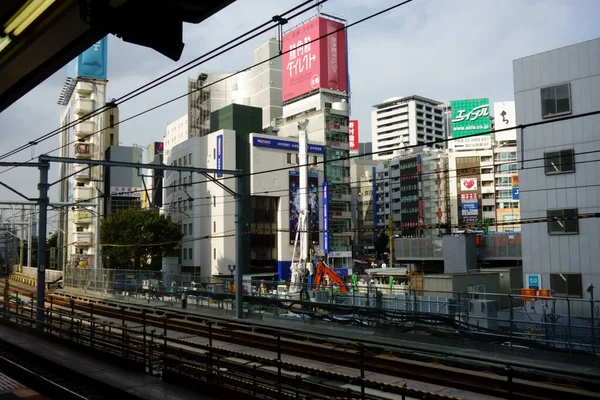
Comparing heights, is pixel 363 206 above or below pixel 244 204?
above

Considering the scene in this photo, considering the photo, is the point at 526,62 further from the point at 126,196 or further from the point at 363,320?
the point at 126,196

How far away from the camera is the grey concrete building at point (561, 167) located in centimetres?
2484

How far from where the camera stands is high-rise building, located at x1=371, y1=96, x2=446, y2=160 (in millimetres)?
161500

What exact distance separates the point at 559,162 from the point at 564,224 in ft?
10.2

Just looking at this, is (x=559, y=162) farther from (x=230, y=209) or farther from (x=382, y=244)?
(x=382, y=244)

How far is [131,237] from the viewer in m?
54.8

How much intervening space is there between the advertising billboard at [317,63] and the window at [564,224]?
61187 millimetres

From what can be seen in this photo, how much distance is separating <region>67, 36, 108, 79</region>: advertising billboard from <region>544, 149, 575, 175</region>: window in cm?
6169

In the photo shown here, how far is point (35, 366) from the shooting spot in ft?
47.3

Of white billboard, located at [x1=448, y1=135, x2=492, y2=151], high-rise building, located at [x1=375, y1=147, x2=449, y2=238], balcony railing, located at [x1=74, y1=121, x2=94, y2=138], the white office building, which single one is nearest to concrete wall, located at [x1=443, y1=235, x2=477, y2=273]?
the white office building

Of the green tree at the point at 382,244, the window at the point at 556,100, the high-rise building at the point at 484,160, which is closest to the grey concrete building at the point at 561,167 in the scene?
the window at the point at 556,100

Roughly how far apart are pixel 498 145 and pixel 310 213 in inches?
1810

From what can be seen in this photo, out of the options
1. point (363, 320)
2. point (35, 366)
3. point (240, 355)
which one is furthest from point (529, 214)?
point (35, 366)

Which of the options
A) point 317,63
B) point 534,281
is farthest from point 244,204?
point 534,281
